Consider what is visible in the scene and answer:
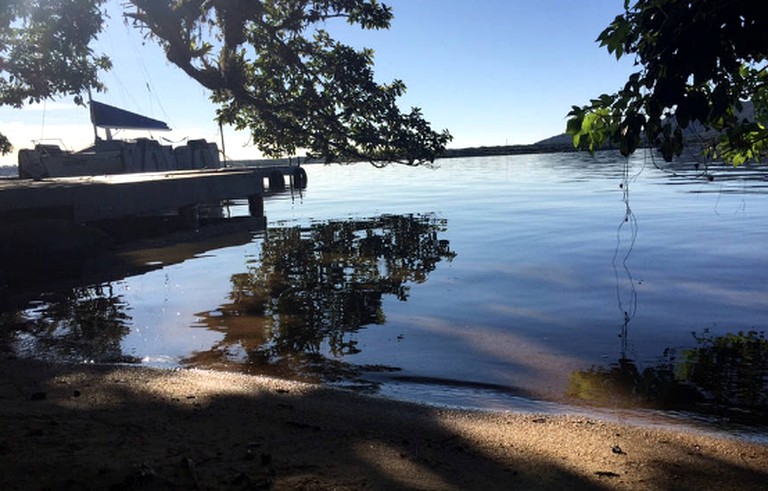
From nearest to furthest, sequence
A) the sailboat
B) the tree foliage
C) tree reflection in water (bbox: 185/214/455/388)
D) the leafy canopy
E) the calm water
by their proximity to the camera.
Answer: the tree foliage, the calm water, tree reflection in water (bbox: 185/214/455/388), the leafy canopy, the sailboat

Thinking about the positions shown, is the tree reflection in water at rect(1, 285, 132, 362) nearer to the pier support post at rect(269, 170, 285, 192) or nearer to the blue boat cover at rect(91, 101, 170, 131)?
the blue boat cover at rect(91, 101, 170, 131)

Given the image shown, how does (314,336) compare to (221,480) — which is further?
(314,336)

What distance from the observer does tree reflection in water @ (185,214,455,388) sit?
261 inches

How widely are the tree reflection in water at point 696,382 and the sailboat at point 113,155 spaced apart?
3267cm

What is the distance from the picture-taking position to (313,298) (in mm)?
9875

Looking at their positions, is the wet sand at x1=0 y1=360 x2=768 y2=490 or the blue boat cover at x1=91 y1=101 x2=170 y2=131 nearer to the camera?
the wet sand at x1=0 y1=360 x2=768 y2=490

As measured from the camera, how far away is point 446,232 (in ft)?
63.4

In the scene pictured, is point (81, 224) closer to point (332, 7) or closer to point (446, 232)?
point (332, 7)

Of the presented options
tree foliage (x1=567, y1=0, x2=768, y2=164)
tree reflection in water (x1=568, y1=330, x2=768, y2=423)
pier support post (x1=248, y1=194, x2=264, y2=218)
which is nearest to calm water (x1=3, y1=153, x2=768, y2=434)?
tree reflection in water (x1=568, y1=330, x2=768, y2=423)

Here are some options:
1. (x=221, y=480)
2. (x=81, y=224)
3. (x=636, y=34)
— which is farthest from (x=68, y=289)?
(x=636, y=34)

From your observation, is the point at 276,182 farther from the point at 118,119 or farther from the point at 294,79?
the point at 294,79

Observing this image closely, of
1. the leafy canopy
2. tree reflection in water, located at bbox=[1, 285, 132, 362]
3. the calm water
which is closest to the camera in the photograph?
the calm water

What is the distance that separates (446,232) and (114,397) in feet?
50.3

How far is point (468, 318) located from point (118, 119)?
41.3 metres
